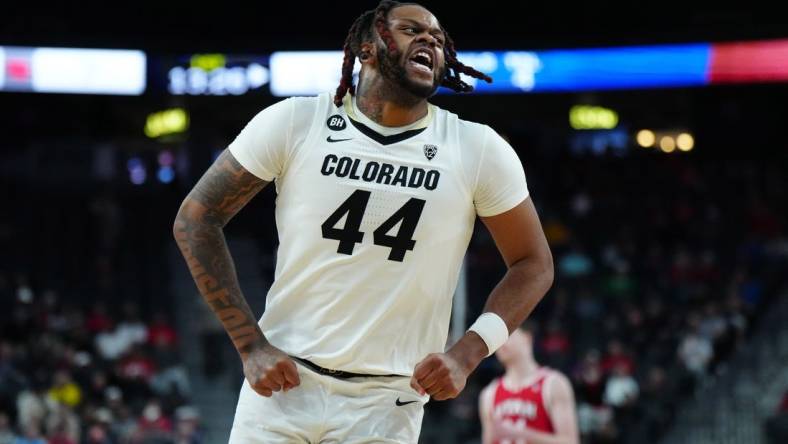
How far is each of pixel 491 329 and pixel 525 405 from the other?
4.05 metres

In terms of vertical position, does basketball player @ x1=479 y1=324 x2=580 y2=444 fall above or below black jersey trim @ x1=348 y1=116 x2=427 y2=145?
below

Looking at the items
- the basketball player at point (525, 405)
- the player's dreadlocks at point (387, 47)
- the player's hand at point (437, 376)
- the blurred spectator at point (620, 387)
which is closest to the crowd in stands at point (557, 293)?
the blurred spectator at point (620, 387)

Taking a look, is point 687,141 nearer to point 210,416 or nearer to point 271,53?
point 271,53

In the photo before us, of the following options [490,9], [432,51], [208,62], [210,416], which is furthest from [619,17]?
[432,51]

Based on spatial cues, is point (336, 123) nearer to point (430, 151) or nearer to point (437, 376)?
point (430, 151)

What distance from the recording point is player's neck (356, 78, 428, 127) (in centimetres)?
422

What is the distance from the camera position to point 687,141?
2880 centimetres

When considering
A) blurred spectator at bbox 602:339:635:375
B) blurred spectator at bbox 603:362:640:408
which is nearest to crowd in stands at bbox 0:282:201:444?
blurred spectator at bbox 603:362:640:408

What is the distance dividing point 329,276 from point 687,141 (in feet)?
84.4

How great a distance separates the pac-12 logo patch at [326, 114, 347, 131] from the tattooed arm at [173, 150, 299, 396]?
295 millimetres

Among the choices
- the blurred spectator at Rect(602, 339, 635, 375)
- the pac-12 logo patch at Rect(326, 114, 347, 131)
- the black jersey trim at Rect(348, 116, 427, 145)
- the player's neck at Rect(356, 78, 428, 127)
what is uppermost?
the player's neck at Rect(356, 78, 428, 127)

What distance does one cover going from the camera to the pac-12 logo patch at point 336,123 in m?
4.19

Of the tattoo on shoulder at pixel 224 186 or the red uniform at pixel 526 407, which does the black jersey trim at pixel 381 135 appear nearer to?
the tattoo on shoulder at pixel 224 186

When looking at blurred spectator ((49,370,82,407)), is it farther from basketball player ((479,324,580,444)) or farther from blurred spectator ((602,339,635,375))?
basketball player ((479,324,580,444))
